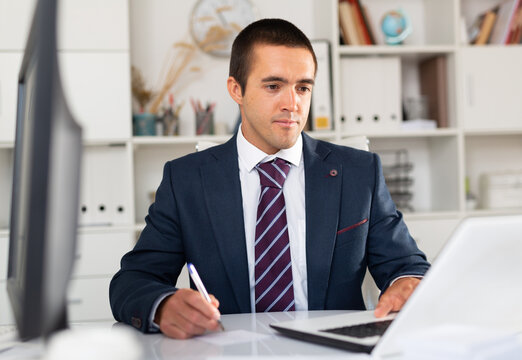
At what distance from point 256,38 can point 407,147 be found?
1932mm

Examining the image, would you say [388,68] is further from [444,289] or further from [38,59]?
[38,59]

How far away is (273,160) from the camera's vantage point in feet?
5.46

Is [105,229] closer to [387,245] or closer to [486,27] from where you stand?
[387,245]

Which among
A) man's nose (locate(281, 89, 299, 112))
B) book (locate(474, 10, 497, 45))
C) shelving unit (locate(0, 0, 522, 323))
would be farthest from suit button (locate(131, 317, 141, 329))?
book (locate(474, 10, 497, 45))

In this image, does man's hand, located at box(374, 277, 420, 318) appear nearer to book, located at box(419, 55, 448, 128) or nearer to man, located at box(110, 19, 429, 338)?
man, located at box(110, 19, 429, 338)

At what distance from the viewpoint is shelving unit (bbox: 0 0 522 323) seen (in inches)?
114

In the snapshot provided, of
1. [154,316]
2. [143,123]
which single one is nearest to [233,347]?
[154,316]

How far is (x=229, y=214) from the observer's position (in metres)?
1.59

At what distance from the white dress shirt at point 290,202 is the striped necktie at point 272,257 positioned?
3 cm

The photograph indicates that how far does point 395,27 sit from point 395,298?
92.0 inches

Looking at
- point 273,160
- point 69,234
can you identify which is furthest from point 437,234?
point 69,234

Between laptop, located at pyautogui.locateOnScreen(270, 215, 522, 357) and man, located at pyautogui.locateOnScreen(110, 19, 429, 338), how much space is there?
51 cm

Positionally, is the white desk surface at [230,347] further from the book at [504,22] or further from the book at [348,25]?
the book at [504,22]

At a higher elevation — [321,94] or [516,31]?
[516,31]
